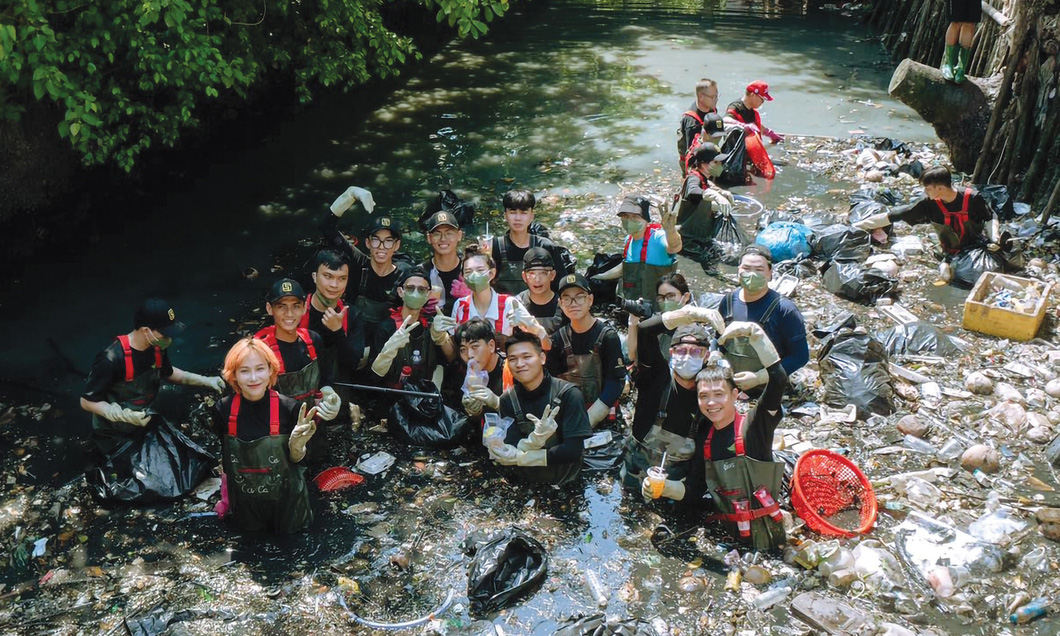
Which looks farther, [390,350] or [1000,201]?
[1000,201]

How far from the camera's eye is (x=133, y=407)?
5.47 m

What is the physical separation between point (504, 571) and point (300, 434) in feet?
4.40

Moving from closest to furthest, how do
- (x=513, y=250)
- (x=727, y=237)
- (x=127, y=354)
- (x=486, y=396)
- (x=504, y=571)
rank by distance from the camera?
(x=504, y=571), (x=127, y=354), (x=486, y=396), (x=513, y=250), (x=727, y=237)

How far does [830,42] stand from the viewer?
664 inches

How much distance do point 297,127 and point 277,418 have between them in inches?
343

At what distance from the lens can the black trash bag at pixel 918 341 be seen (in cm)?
675

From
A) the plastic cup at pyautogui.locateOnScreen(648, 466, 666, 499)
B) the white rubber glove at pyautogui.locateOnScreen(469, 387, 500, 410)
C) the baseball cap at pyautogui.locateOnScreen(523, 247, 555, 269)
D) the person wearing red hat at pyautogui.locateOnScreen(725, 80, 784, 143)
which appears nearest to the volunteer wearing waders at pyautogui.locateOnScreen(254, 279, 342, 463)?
the white rubber glove at pyautogui.locateOnScreen(469, 387, 500, 410)

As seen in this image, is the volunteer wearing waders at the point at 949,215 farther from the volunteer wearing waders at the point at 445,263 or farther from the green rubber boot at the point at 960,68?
the volunteer wearing waders at the point at 445,263

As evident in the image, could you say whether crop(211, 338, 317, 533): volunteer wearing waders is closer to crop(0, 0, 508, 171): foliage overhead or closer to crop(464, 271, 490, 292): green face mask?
crop(464, 271, 490, 292): green face mask

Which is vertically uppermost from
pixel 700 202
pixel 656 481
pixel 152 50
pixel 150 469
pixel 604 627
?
pixel 152 50

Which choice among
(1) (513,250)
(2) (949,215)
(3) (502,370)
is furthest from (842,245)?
(3) (502,370)

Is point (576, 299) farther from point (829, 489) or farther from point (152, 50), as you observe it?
point (152, 50)

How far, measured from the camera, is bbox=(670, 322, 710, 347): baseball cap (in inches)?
198

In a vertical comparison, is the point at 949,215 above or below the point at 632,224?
below
